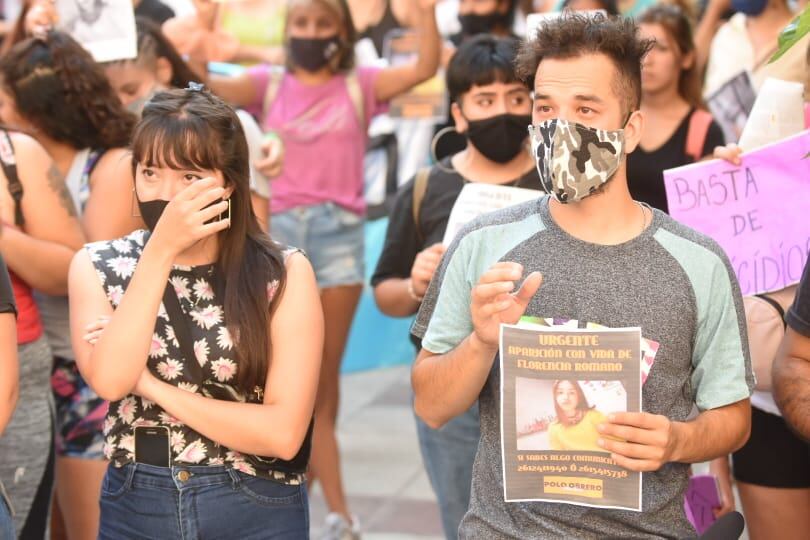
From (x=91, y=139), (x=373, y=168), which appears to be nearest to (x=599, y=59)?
(x=91, y=139)

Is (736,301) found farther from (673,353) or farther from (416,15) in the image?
(416,15)

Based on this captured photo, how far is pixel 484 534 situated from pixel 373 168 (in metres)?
5.75

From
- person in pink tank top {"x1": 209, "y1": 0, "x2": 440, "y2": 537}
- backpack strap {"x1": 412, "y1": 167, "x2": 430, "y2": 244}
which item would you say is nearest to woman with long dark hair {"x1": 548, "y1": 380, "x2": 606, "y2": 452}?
backpack strap {"x1": 412, "y1": 167, "x2": 430, "y2": 244}

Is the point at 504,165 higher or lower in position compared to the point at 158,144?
lower

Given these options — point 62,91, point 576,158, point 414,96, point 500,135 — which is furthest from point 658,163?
point 62,91

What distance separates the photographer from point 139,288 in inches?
103

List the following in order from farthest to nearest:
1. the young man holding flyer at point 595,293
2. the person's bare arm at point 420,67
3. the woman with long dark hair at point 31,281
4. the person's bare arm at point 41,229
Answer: the person's bare arm at point 420,67, the person's bare arm at point 41,229, the woman with long dark hair at point 31,281, the young man holding flyer at point 595,293

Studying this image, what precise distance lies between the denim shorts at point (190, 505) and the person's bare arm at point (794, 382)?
3.92 ft

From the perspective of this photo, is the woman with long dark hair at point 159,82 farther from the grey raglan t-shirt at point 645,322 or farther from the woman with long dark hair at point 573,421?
the woman with long dark hair at point 573,421

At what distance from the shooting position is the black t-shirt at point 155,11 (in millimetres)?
6145

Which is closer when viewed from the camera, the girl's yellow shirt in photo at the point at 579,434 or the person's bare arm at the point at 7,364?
the girl's yellow shirt in photo at the point at 579,434

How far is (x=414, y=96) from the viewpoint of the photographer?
5832 mm

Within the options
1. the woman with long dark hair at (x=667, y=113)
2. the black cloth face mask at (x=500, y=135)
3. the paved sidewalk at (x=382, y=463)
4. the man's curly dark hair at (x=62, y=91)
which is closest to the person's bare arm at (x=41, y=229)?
the man's curly dark hair at (x=62, y=91)

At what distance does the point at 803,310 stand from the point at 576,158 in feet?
2.24
